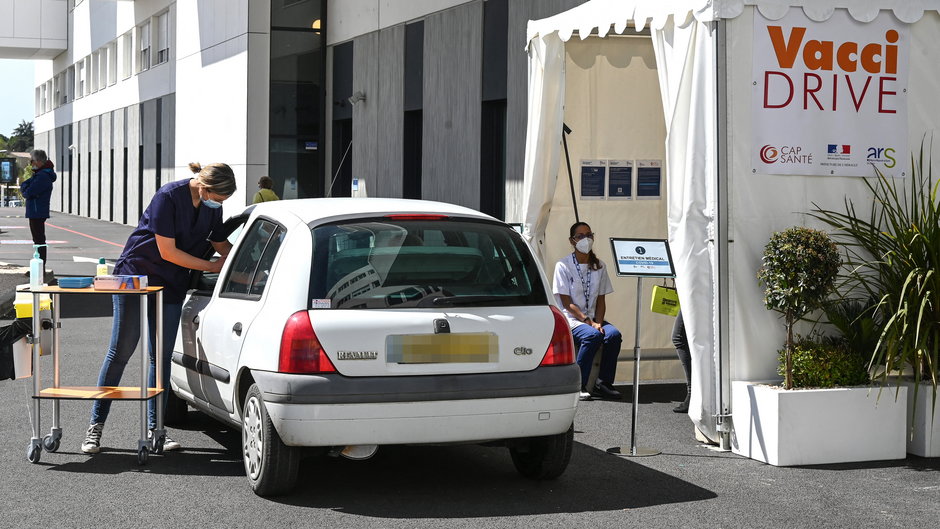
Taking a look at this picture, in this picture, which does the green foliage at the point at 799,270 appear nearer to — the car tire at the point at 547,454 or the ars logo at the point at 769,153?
the ars logo at the point at 769,153

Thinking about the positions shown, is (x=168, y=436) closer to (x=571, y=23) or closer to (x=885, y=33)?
(x=571, y=23)

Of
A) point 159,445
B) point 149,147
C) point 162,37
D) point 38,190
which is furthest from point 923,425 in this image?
point 162,37

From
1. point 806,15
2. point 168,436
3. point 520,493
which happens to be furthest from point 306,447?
point 806,15

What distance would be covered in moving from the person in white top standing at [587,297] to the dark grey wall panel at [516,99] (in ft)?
22.6

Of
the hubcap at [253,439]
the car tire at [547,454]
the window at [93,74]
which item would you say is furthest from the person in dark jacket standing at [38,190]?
the window at [93,74]

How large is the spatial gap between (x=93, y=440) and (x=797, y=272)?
4.37 meters

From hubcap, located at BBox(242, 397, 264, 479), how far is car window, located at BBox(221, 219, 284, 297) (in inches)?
24.5

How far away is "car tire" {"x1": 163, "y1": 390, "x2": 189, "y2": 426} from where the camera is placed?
8219mm

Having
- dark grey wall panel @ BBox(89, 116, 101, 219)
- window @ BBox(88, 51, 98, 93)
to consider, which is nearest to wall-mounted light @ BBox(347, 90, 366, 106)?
dark grey wall panel @ BBox(89, 116, 101, 219)

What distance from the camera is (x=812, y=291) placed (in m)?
7.37

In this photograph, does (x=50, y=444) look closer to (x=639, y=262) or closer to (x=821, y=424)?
(x=639, y=262)

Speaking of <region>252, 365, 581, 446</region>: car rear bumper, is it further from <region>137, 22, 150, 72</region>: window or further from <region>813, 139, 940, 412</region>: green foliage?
<region>137, 22, 150, 72</region>: window

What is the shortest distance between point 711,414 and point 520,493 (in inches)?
74.1

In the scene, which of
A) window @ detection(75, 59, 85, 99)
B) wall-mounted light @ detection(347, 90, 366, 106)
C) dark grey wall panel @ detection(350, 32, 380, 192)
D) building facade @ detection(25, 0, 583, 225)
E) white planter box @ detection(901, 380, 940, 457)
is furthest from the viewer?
window @ detection(75, 59, 85, 99)
